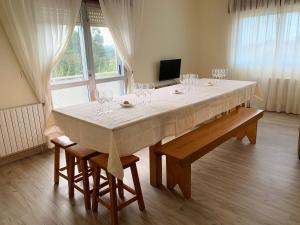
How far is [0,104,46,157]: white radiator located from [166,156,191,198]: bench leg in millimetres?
1942

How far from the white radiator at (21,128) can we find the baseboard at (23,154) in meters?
0.14

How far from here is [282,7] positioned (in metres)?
4.21

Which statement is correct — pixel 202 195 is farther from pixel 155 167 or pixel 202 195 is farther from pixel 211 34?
pixel 211 34

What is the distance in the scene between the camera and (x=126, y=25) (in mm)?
3969

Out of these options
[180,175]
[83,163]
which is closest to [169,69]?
[180,175]

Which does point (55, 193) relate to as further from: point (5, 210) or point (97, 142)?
point (97, 142)

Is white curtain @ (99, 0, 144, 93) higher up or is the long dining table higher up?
white curtain @ (99, 0, 144, 93)

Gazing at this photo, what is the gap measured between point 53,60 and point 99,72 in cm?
94

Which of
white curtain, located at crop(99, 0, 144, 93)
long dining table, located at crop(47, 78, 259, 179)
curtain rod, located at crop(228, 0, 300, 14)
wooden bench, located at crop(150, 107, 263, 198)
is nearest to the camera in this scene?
long dining table, located at crop(47, 78, 259, 179)

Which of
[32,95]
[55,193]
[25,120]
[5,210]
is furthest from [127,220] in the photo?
[32,95]

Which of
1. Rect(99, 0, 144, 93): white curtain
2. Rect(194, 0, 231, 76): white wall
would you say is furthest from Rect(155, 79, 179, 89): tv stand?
Rect(194, 0, 231, 76): white wall

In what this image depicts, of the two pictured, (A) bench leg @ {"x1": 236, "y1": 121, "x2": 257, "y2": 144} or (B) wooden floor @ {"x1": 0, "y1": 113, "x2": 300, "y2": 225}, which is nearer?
(B) wooden floor @ {"x1": 0, "y1": 113, "x2": 300, "y2": 225}

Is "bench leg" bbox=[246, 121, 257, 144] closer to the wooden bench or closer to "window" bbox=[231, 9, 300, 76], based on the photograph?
the wooden bench

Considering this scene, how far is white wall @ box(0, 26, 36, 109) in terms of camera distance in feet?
9.24
